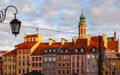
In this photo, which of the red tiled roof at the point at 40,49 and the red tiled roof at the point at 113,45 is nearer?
the red tiled roof at the point at 113,45

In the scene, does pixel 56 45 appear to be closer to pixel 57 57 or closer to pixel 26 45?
pixel 57 57

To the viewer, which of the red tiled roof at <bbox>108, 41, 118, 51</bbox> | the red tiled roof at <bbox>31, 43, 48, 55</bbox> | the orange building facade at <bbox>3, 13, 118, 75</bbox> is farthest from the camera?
the red tiled roof at <bbox>31, 43, 48, 55</bbox>

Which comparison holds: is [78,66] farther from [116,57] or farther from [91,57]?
[116,57]

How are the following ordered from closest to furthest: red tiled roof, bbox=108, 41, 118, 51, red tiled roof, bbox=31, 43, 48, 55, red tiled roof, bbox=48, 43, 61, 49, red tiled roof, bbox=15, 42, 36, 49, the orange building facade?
the orange building facade, red tiled roof, bbox=108, 41, 118, 51, red tiled roof, bbox=31, 43, 48, 55, red tiled roof, bbox=48, 43, 61, 49, red tiled roof, bbox=15, 42, 36, 49

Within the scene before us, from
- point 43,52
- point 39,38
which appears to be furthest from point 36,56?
point 39,38

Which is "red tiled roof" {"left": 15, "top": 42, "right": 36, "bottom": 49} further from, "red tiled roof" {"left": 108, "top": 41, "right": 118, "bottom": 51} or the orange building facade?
"red tiled roof" {"left": 108, "top": 41, "right": 118, "bottom": 51}

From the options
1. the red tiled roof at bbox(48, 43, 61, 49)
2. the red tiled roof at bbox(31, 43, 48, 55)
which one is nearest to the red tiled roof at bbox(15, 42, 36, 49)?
the red tiled roof at bbox(31, 43, 48, 55)

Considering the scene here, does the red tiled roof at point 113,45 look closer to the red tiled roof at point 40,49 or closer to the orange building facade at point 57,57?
the orange building facade at point 57,57

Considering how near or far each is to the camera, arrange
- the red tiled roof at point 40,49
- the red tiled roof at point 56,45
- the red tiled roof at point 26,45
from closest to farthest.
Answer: the red tiled roof at point 40,49 → the red tiled roof at point 56,45 → the red tiled roof at point 26,45

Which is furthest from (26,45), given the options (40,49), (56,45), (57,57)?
(57,57)

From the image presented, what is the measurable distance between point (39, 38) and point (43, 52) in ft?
24.4

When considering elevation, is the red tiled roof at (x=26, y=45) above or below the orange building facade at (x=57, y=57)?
above

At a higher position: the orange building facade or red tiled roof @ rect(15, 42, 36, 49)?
red tiled roof @ rect(15, 42, 36, 49)

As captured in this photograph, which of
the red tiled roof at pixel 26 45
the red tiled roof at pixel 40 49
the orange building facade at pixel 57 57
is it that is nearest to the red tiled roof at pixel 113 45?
the orange building facade at pixel 57 57
